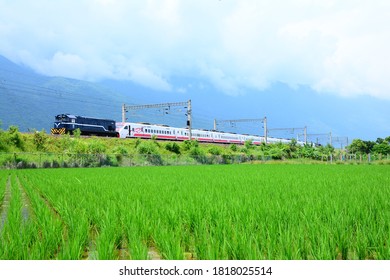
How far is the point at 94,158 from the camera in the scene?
25.0 metres

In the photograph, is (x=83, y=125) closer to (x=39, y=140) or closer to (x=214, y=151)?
(x=39, y=140)

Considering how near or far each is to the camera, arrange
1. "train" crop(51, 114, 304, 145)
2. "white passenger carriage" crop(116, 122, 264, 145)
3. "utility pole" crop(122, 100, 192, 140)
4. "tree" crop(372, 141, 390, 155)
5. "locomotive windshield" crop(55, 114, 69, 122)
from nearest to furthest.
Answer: "locomotive windshield" crop(55, 114, 69, 122) < "train" crop(51, 114, 304, 145) < "utility pole" crop(122, 100, 192, 140) < "white passenger carriage" crop(116, 122, 264, 145) < "tree" crop(372, 141, 390, 155)

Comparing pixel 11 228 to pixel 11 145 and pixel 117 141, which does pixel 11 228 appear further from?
pixel 117 141

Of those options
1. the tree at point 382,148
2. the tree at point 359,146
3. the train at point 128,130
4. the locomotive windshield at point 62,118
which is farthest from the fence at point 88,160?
the tree at point 359,146

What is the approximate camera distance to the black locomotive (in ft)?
102

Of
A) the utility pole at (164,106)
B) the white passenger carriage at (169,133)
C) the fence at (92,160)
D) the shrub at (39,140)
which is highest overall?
the utility pole at (164,106)

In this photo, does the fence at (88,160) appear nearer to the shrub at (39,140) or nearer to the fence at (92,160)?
the fence at (92,160)

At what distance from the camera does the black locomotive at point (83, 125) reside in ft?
102

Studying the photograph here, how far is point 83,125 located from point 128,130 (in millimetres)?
4591

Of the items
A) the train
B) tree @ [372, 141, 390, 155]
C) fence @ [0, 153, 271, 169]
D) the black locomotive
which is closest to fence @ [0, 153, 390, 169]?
fence @ [0, 153, 271, 169]

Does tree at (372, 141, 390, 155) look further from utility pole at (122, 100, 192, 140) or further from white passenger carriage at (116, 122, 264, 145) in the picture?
utility pole at (122, 100, 192, 140)

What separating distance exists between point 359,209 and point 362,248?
1700 mm

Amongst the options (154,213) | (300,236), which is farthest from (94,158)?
(300,236)

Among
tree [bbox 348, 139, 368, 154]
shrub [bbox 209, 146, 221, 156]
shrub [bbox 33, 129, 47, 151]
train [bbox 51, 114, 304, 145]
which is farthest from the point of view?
tree [bbox 348, 139, 368, 154]
